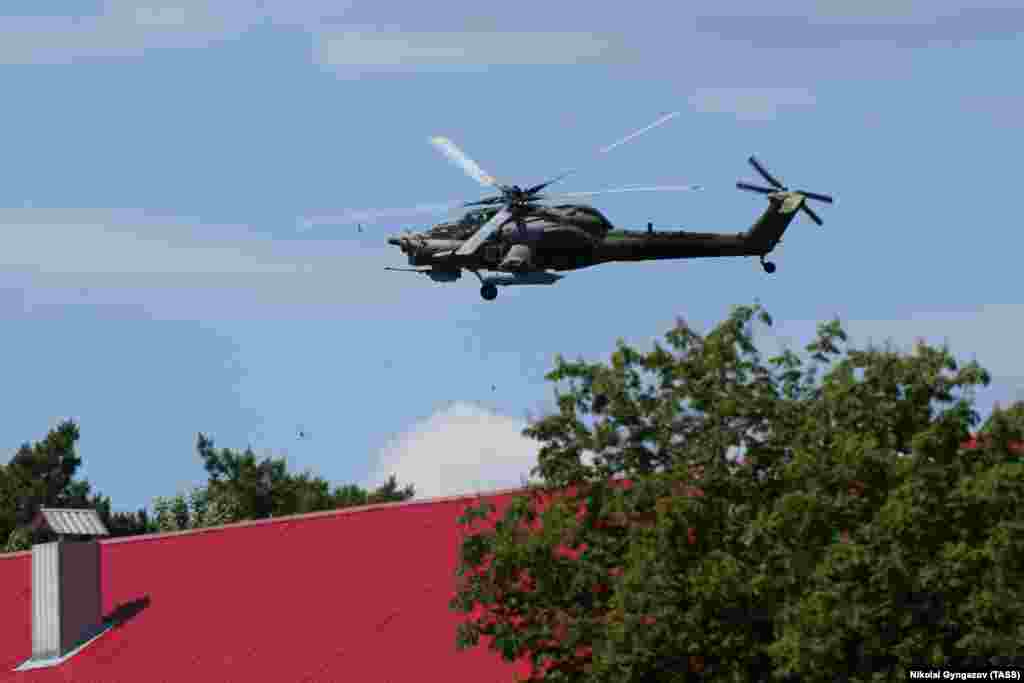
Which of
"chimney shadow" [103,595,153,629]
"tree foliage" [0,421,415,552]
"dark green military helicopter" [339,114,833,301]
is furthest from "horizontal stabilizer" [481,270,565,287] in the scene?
"tree foliage" [0,421,415,552]

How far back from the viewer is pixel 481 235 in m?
57.0

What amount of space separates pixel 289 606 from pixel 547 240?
1069 cm

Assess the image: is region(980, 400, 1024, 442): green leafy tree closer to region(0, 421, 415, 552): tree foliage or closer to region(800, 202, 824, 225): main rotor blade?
region(800, 202, 824, 225): main rotor blade

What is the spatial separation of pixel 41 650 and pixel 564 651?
75.5 feet

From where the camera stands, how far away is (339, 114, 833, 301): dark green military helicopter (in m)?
58.2

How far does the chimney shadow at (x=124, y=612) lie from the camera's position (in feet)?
202

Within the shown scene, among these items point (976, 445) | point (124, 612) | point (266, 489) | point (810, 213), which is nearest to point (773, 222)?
point (810, 213)

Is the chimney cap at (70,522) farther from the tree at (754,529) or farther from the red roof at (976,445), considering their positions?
the red roof at (976,445)

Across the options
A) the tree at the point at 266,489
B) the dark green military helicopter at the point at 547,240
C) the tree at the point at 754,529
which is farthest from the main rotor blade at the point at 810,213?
the tree at the point at 266,489

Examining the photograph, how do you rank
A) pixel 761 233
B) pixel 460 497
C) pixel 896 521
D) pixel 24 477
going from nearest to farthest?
pixel 896 521, pixel 460 497, pixel 761 233, pixel 24 477

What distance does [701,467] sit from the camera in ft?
137

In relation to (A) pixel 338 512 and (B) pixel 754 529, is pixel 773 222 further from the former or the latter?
(B) pixel 754 529

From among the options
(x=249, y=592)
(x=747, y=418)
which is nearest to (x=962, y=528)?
(x=747, y=418)

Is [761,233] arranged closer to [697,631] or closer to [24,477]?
[697,631]
